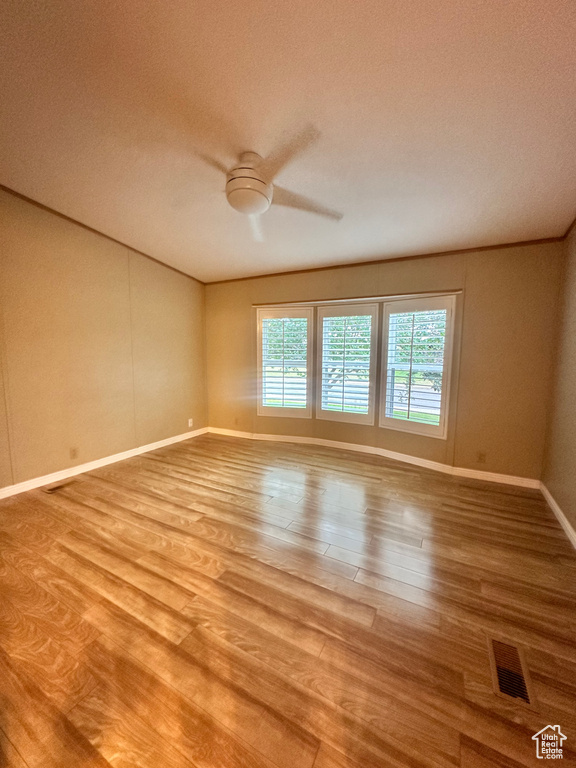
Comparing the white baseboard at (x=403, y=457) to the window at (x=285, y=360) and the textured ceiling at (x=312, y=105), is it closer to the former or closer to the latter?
the window at (x=285, y=360)

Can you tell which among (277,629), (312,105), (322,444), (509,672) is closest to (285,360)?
(322,444)

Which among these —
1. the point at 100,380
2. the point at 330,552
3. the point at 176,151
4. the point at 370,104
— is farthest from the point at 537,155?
the point at 100,380

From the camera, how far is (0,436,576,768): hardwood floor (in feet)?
3.06

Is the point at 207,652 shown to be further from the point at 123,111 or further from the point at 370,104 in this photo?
the point at 123,111

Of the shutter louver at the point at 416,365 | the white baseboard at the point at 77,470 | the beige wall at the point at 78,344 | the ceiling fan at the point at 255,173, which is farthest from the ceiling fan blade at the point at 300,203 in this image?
the white baseboard at the point at 77,470

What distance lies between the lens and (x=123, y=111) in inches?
65.7

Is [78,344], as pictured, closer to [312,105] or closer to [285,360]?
[285,360]

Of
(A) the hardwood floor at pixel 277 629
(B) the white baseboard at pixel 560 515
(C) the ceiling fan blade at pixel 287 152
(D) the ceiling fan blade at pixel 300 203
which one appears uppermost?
(C) the ceiling fan blade at pixel 287 152

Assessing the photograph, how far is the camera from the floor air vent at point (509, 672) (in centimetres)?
107

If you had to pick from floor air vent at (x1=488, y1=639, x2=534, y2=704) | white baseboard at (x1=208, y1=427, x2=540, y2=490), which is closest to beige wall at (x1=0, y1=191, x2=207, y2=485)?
white baseboard at (x1=208, y1=427, x2=540, y2=490)

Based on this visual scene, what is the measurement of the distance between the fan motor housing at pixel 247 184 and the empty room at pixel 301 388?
21mm

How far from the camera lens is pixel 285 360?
4.05m

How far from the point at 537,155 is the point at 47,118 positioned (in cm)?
309

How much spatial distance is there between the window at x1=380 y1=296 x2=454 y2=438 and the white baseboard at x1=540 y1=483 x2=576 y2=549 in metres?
0.95
